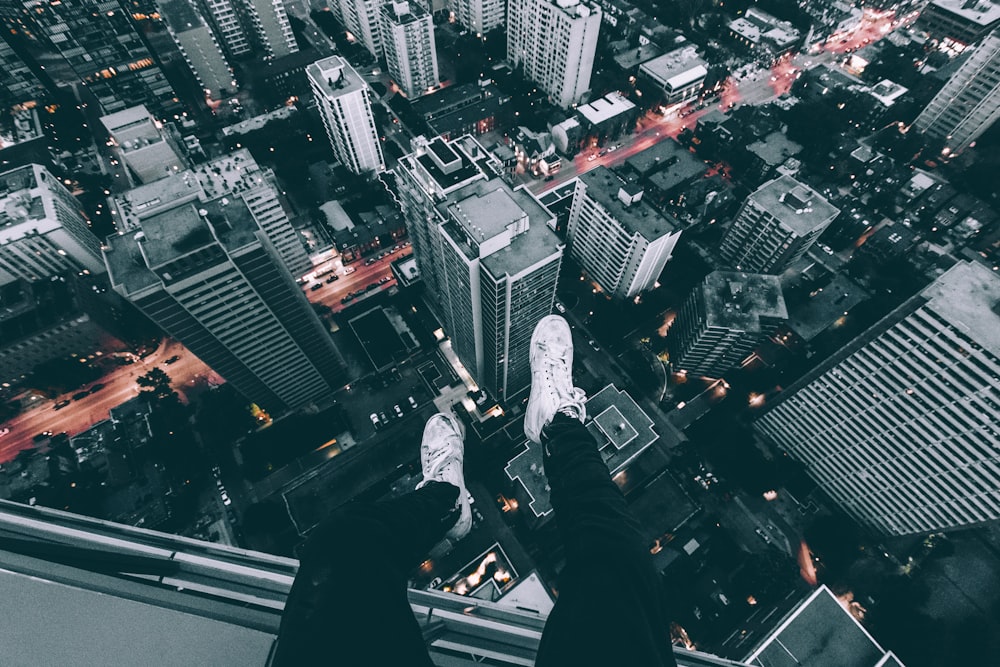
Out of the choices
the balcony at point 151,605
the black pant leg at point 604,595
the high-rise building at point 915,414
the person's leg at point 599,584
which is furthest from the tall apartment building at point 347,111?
the black pant leg at point 604,595

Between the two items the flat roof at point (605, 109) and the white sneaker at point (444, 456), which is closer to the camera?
the white sneaker at point (444, 456)

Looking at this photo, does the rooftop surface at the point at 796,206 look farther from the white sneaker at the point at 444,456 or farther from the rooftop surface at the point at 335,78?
the rooftop surface at the point at 335,78

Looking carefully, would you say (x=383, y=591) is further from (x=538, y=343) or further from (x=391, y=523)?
(x=538, y=343)

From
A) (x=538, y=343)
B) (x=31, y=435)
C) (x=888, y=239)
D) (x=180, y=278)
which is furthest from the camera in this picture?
(x=888, y=239)

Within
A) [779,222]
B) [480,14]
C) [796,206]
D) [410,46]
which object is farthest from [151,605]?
[480,14]

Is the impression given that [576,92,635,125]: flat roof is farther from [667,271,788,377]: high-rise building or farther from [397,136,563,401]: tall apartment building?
[397,136,563,401]: tall apartment building

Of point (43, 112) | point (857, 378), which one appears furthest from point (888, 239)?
point (43, 112)

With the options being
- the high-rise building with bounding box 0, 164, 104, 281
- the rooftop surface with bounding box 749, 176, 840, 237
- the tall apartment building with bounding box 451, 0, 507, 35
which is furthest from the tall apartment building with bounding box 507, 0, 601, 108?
the high-rise building with bounding box 0, 164, 104, 281
